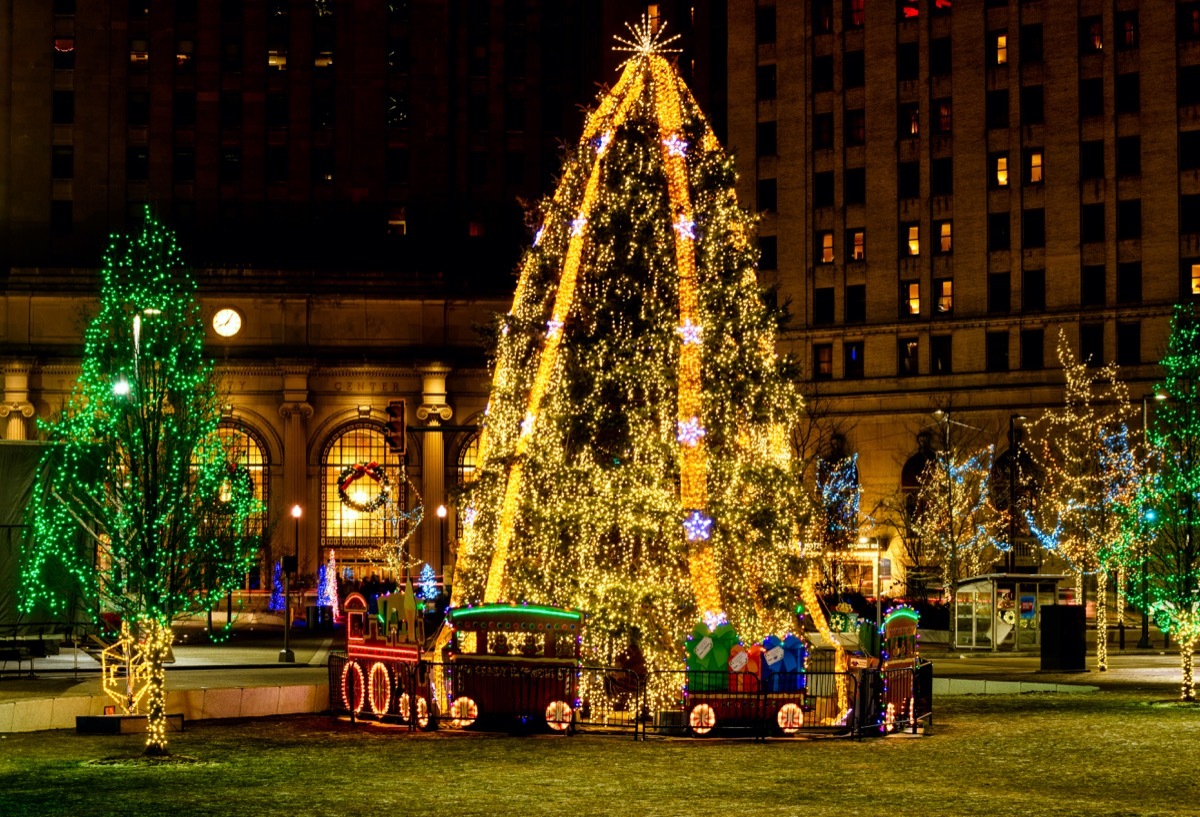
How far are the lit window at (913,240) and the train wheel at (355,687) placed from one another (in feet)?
210

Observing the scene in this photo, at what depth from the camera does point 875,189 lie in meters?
90.7

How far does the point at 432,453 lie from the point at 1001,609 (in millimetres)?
47472

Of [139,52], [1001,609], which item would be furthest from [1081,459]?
[139,52]

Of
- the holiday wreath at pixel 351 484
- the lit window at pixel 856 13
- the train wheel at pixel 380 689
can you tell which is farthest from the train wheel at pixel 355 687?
the lit window at pixel 856 13

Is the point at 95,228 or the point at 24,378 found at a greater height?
the point at 95,228

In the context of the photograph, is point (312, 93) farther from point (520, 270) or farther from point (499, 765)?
point (499, 765)

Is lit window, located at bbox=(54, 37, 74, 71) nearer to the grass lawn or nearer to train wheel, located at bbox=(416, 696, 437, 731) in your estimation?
the grass lawn

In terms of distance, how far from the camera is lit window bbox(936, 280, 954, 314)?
8856cm

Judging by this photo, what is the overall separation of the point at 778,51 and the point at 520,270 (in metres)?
65.9

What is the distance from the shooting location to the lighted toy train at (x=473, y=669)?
2706 centimetres

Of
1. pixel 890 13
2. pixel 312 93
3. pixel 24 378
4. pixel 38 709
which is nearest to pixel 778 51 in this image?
pixel 890 13

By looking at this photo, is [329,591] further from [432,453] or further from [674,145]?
[674,145]

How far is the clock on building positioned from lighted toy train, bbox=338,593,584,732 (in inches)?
2703

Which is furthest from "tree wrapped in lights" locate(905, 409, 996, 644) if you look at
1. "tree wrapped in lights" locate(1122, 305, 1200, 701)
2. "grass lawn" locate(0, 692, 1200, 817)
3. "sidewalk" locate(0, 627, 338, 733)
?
"grass lawn" locate(0, 692, 1200, 817)
